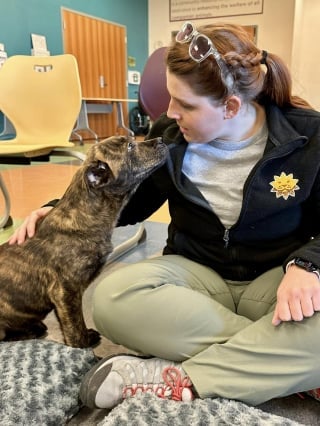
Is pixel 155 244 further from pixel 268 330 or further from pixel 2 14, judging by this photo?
pixel 2 14

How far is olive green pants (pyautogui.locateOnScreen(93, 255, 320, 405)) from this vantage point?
0.92 metres

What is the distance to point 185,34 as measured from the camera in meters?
1.10

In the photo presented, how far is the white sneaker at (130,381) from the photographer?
0.99 m

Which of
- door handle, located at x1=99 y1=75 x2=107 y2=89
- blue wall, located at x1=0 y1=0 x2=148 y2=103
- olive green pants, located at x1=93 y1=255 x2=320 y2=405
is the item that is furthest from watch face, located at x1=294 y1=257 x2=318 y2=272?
door handle, located at x1=99 y1=75 x2=107 y2=89

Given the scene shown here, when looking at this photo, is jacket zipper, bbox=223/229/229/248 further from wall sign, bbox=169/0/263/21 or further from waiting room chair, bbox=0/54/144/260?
wall sign, bbox=169/0/263/21

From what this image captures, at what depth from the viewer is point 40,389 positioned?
0.99 m

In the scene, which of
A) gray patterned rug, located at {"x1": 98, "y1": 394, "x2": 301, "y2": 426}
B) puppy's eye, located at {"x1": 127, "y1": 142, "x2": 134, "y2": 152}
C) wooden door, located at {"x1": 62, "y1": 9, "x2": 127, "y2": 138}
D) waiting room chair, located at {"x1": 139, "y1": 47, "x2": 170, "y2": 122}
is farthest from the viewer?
wooden door, located at {"x1": 62, "y1": 9, "x2": 127, "y2": 138}

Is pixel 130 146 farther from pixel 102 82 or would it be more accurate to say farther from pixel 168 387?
pixel 102 82

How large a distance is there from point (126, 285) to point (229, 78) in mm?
580

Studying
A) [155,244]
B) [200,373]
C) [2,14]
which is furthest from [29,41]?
[200,373]

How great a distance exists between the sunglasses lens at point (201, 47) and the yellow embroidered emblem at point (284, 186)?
1.15 ft

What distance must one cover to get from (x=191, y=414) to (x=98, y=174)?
0.70 metres

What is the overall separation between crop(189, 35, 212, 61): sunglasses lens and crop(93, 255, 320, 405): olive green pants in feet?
1.77

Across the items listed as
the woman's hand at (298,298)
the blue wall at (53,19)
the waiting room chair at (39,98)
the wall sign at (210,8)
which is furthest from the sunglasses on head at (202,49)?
the wall sign at (210,8)
